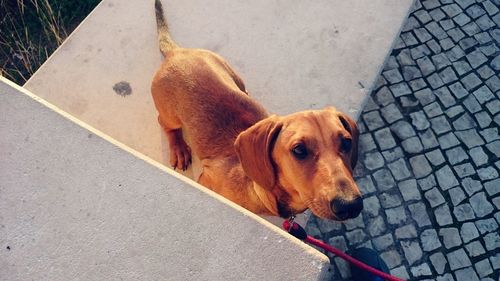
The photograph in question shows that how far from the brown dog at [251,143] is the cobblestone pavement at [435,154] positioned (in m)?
1.29

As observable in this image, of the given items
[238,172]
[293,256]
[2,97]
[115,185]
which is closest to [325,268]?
[293,256]

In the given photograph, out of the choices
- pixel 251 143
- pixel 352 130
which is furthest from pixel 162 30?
pixel 352 130

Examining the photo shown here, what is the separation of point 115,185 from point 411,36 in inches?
148

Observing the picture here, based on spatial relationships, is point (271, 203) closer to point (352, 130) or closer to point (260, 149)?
point (260, 149)

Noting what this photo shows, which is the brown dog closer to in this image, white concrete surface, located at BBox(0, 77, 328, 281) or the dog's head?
the dog's head

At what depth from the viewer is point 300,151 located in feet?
8.18

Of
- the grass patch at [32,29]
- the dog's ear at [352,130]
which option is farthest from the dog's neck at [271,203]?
the grass patch at [32,29]

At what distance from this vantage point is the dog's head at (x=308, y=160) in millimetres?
2355

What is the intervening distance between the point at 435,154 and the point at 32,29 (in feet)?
14.8

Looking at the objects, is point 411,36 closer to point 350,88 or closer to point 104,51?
point 350,88

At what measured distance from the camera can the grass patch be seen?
202 inches

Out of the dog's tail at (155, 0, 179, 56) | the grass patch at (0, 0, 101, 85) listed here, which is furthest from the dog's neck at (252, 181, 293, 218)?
the grass patch at (0, 0, 101, 85)

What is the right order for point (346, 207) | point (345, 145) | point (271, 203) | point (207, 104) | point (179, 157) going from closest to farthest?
1. point (346, 207)
2. point (345, 145)
3. point (271, 203)
4. point (207, 104)
5. point (179, 157)

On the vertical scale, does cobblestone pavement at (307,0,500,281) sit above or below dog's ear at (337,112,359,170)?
below
